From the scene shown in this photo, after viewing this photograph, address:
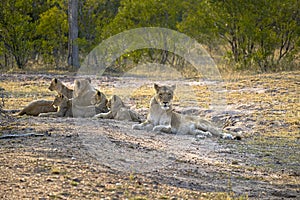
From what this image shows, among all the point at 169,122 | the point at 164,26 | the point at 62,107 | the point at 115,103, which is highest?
the point at 164,26

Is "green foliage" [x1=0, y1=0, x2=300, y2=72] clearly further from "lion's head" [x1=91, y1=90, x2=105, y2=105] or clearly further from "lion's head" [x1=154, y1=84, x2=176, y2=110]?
"lion's head" [x1=154, y1=84, x2=176, y2=110]

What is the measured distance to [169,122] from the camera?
1097cm

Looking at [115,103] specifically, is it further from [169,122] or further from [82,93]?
[169,122]

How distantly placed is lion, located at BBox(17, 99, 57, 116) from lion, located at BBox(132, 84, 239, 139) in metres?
2.56

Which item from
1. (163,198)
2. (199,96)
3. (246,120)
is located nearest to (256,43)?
(199,96)

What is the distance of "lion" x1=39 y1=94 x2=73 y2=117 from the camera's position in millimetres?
12312

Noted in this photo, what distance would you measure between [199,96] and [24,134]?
26.6 ft

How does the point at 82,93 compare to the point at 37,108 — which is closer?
the point at 37,108

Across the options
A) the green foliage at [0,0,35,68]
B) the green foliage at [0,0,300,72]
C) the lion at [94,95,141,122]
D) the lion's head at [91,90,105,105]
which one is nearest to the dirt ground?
the lion at [94,95,141,122]

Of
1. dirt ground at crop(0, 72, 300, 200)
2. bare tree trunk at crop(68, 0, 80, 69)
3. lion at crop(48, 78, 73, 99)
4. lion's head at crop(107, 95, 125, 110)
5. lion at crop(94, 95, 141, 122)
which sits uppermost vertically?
bare tree trunk at crop(68, 0, 80, 69)

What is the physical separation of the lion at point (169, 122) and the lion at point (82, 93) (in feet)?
6.72

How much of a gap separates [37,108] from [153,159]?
16.8 feet

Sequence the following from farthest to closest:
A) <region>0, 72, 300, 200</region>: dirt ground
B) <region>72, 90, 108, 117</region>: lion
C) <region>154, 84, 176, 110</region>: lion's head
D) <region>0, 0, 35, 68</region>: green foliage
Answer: <region>0, 0, 35, 68</region>: green foliage < <region>72, 90, 108, 117</region>: lion < <region>154, 84, 176, 110</region>: lion's head < <region>0, 72, 300, 200</region>: dirt ground

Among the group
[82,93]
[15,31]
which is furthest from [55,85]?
[15,31]
